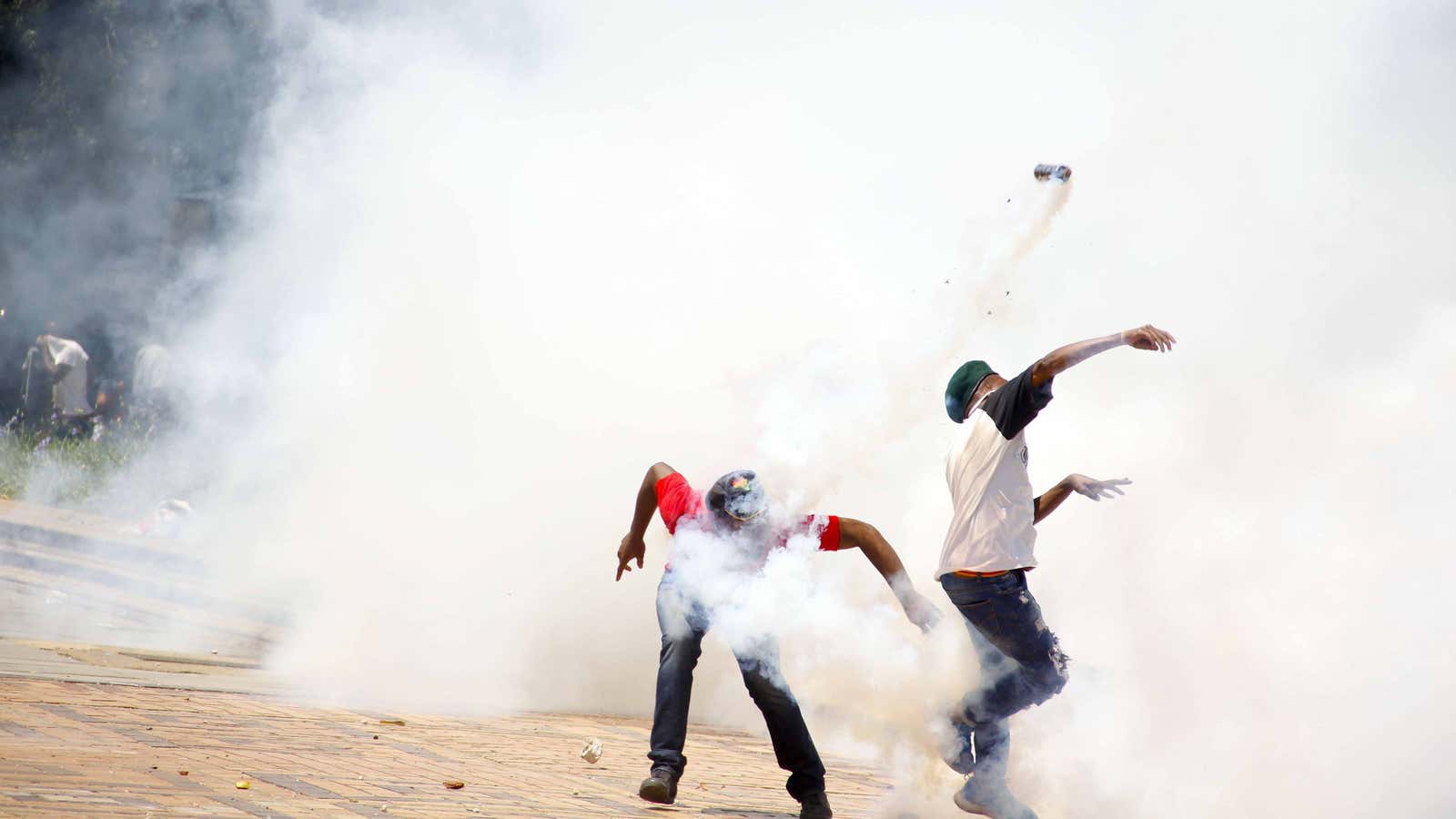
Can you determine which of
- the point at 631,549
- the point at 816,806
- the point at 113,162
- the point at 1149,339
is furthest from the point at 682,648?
the point at 113,162

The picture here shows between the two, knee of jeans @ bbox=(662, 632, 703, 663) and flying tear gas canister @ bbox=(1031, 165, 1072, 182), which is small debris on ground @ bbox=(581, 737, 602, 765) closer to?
knee of jeans @ bbox=(662, 632, 703, 663)

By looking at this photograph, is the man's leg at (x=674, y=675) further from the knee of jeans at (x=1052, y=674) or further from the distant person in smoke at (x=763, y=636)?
the knee of jeans at (x=1052, y=674)

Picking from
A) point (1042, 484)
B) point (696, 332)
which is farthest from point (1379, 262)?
point (696, 332)

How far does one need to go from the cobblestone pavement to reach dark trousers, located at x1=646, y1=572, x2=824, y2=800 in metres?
0.21

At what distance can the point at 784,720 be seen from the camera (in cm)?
471

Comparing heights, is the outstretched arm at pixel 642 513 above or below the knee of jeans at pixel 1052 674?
above

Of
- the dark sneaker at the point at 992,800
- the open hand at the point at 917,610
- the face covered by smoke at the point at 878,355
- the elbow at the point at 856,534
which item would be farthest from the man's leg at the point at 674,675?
the dark sneaker at the point at 992,800

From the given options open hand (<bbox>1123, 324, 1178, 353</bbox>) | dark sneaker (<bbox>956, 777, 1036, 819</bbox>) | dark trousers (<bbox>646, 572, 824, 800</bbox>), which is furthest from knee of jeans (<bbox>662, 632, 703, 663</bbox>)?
open hand (<bbox>1123, 324, 1178, 353</bbox>)

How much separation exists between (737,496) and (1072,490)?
111 centimetres

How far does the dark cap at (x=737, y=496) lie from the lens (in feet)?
15.5

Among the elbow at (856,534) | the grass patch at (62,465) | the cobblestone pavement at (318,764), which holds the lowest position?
the cobblestone pavement at (318,764)

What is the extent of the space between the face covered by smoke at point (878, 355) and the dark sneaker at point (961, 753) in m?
0.13

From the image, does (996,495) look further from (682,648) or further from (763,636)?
(682,648)

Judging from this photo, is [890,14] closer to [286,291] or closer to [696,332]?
[696,332]
